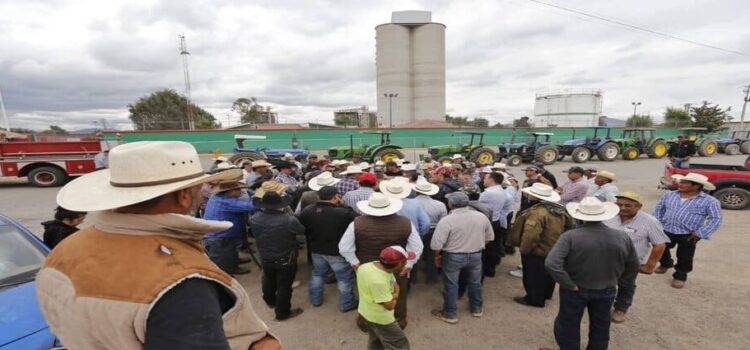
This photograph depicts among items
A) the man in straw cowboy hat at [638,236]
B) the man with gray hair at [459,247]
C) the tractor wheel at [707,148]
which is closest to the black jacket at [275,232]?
the man with gray hair at [459,247]

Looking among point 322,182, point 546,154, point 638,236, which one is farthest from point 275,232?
point 546,154

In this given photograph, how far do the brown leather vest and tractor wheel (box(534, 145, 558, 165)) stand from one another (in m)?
15.1

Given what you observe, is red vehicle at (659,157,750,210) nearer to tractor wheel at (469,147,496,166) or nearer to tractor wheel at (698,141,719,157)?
tractor wheel at (469,147,496,166)

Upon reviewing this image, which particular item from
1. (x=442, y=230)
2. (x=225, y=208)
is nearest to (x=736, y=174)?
(x=442, y=230)

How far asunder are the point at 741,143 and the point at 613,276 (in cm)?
3134

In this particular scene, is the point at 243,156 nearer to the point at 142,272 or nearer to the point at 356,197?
the point at 356,197

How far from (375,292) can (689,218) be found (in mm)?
4500

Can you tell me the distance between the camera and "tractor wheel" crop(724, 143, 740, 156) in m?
22.8

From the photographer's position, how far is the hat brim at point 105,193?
1066mm

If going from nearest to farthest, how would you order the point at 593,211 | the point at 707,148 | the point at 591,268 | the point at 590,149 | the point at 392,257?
the point at 392,257 → the point at 591,268 → the point at 593,211 → the point at 590,149 → the point at 707,148

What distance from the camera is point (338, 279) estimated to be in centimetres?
405

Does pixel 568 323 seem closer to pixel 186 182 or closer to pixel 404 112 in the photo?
pixel 186 182

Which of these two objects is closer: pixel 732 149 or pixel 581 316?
pixel 581 316

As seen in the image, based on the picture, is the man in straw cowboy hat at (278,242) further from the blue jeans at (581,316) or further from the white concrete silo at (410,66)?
the white concrete silo at (410,66)
